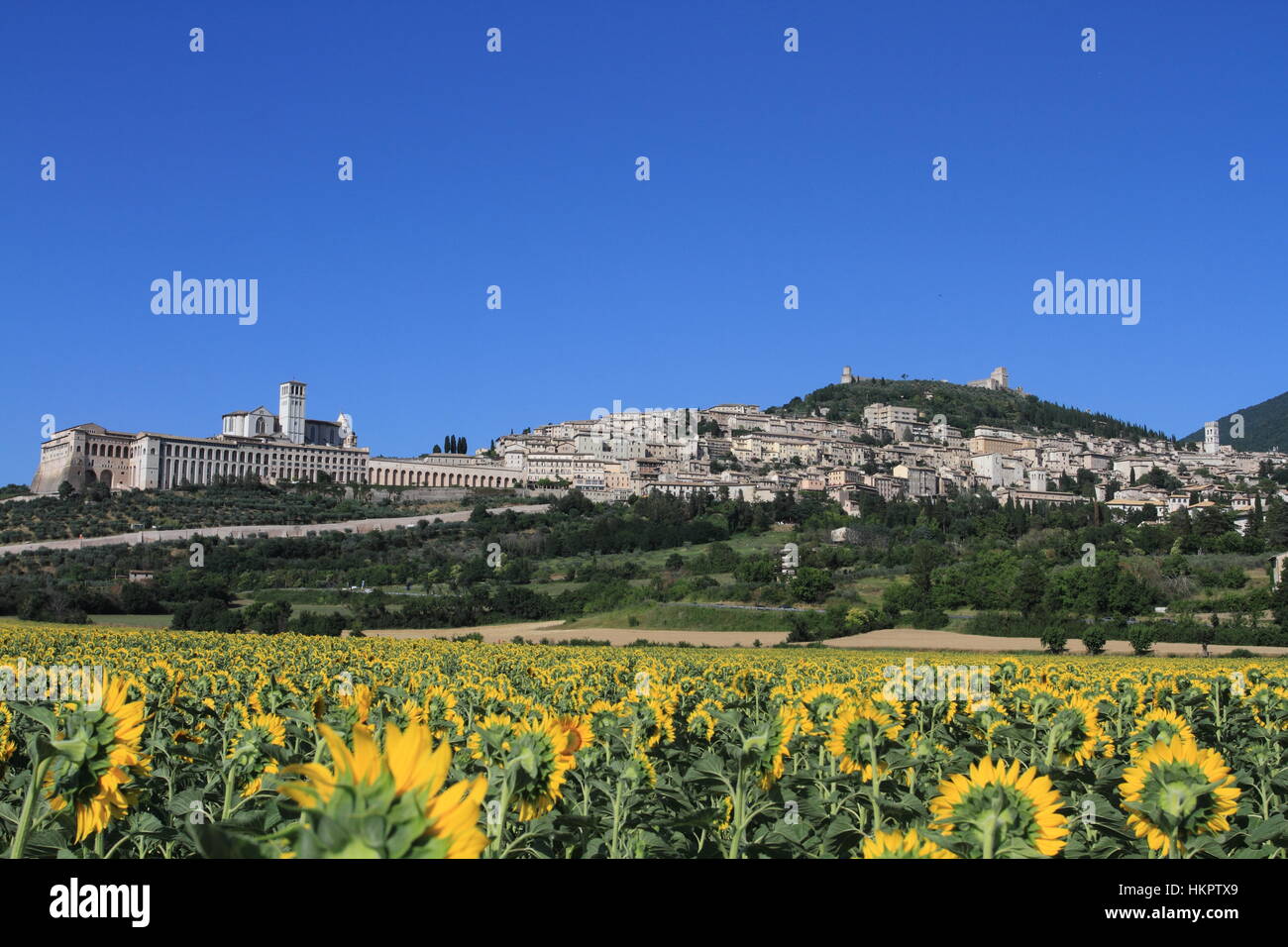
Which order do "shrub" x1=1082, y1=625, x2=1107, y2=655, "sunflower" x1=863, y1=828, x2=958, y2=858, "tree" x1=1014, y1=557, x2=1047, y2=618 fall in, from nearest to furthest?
"sunflower" x1=863, y1=828, x2=958, y2=858 < "shrub" x1=1082, y1=625, x2=1107, y2=655 < "tree" x1=1014, y1=557, x2=1047, y2=618

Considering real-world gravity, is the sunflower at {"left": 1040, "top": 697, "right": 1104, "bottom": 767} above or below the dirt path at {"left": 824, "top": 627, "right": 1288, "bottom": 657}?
above

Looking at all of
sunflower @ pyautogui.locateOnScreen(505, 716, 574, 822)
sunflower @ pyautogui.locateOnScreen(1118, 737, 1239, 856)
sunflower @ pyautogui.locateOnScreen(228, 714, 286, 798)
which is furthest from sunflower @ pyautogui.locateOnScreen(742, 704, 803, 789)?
sunflower @ pyautogui.locateOnScreen(228, 714, 286, 798)

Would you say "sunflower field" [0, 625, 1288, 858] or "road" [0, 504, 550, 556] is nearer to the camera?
"sunflower field" [0, 625, 1288, 858]

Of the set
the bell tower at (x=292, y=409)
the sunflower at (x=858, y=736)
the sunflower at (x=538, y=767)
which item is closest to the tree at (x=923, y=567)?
the sunflower at (x=858, y=736)

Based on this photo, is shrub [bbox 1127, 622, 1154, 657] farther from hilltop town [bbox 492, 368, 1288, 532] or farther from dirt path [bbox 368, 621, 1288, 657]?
hilltop town [bbox 492, 368, 1288, 532]

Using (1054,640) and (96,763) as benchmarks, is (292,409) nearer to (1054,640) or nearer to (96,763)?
(1054,640)

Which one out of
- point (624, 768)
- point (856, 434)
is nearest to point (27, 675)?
point (624, 768)

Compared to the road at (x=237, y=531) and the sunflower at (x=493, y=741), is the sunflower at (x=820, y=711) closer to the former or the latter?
the sunflower at (x=493, y=741)
